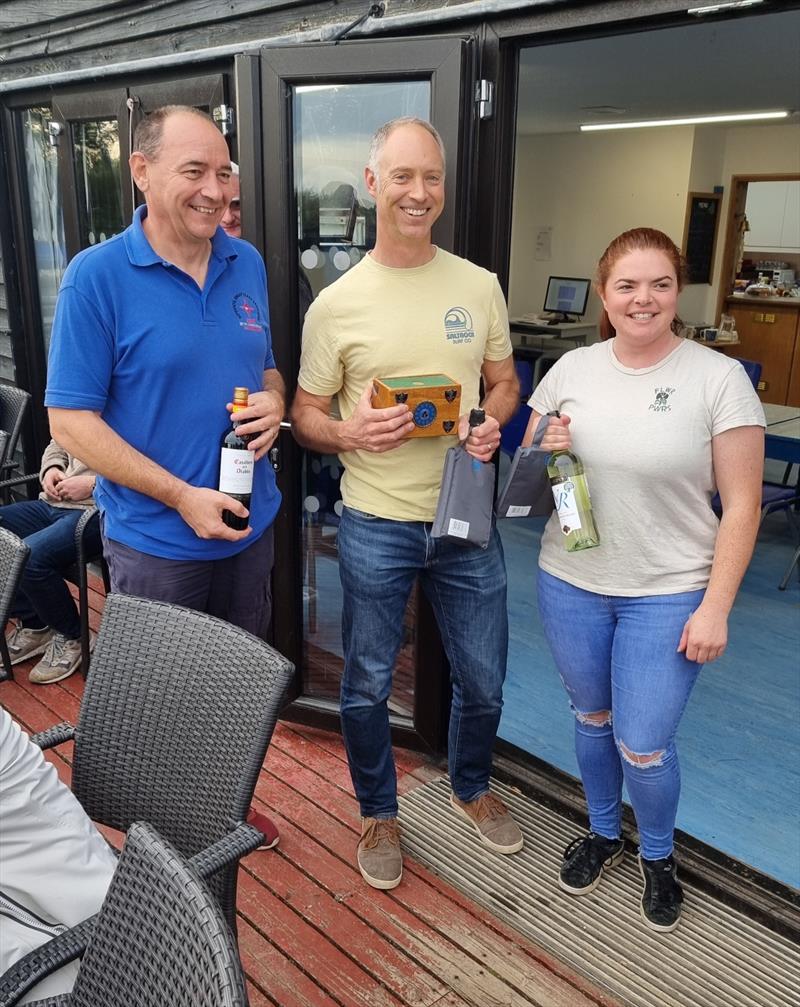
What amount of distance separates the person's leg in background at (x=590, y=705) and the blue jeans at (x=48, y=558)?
1812mm

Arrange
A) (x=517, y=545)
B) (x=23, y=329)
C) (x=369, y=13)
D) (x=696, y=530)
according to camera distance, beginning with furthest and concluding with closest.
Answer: (x=517, y=545) → (x=23, y=329) → (x=369, y=13) → (x=696, y=530)

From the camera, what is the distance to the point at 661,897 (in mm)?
2150

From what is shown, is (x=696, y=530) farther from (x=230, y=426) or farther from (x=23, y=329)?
(x=23, y=329)

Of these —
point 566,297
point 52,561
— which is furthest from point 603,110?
point 52,561

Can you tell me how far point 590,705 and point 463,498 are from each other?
0.61 metres

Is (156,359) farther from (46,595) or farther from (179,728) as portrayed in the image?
(46,595)

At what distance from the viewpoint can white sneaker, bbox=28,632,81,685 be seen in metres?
3.31

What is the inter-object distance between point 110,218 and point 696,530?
2.82 metres

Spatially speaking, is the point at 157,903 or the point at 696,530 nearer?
the point at 157,903

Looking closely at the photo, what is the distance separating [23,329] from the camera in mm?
4469

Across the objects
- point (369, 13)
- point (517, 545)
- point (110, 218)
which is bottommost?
point (517, 545)

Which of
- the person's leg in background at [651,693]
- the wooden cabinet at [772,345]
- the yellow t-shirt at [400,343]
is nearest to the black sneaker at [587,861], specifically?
the person's leg in background at [651,693]

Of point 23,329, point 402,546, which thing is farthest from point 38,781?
point 23,329

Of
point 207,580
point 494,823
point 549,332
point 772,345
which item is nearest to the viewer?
point 207,580
